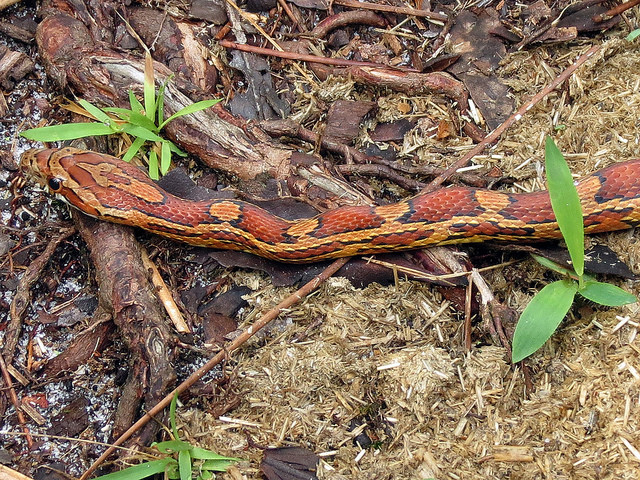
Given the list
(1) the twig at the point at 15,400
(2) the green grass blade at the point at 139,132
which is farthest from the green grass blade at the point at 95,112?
(1) the twig at the point at 15,400

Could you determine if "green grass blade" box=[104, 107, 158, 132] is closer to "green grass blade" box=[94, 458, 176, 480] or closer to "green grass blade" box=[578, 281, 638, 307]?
"green grass blade" box=[94, 458, 176, 480]

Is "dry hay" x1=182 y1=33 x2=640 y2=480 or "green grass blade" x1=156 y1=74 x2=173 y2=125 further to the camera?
"green grass blade" x1=156 y1=74 x2=173 y2=125

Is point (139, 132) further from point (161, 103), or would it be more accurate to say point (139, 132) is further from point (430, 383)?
point (430, 383)

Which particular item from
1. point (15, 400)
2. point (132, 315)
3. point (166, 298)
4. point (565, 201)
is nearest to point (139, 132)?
point (166, 298)

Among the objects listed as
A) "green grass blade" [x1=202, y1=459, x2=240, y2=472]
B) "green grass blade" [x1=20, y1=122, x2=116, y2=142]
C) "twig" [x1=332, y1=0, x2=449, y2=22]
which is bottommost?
"green grass blade" [x1=202, y1=459, x2=240, y2=472]

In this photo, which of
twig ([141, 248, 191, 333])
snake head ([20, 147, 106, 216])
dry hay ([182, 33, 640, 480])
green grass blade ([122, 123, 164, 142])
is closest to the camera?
dry hay ([182, 33, 640, 480])

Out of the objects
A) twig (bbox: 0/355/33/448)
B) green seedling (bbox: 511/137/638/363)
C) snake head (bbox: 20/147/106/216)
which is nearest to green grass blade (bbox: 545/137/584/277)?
green seedling (bbox: 511/137/638/363)

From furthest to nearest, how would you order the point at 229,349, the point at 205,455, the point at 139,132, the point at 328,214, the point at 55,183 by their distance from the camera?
the point at 139,132, the point at 55,183, the point at 328,214, the point at 229,349, the point at 205,455
